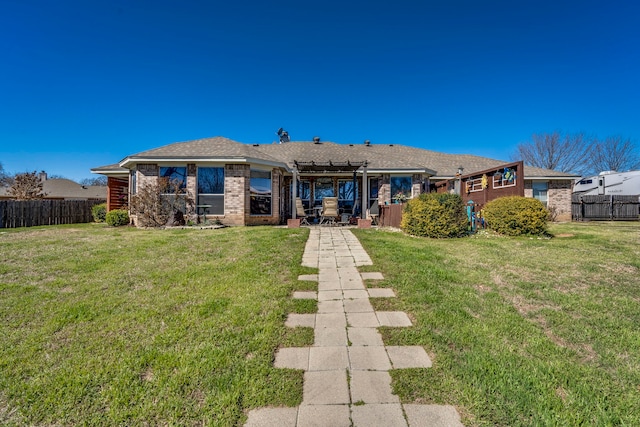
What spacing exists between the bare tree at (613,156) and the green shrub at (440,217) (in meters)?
30.3

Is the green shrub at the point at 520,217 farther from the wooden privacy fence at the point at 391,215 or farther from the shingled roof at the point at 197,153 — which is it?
the shingled roof at the point at 197,153

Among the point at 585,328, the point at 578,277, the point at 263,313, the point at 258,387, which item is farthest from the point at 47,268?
the point at 578,277

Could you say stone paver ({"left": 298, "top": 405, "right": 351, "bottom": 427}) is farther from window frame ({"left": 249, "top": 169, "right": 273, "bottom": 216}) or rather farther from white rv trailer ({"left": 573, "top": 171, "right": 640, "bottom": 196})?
white rv trailer ({"left": 573, "top": 171, "right": 640, "bottom": 196})

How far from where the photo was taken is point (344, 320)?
9.40 feet

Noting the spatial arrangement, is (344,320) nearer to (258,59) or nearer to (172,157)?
(172,157)

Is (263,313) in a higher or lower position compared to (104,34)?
lower

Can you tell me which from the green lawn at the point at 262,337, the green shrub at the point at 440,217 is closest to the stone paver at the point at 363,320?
the green lawn at the point at 262,337

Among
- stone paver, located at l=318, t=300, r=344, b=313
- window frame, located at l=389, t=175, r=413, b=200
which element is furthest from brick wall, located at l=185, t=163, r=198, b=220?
stone paver, located at l=318, t=300, r=344, b=313

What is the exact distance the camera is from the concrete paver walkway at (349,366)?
1.58 meters

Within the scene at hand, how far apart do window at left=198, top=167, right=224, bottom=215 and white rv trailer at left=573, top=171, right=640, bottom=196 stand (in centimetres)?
2380

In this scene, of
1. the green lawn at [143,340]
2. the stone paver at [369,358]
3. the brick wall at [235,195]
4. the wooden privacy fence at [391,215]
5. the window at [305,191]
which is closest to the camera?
the green lawn at [143,340]

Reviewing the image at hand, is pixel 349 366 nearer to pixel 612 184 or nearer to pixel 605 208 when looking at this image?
pixel 605 208

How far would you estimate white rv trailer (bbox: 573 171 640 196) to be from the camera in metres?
17.0

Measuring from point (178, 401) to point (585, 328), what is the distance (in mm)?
3600
